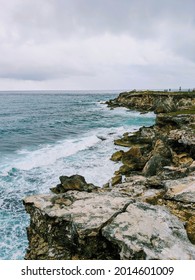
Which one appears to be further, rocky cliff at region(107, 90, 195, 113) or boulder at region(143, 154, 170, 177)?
rocky cliff at region(107, 90, 195, 113)

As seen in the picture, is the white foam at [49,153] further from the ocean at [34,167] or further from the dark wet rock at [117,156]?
the dark wet rock at [117,156]

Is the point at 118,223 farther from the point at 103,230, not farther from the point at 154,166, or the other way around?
the point at 154,166

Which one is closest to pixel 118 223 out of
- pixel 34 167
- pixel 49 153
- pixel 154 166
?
pixel 154 166

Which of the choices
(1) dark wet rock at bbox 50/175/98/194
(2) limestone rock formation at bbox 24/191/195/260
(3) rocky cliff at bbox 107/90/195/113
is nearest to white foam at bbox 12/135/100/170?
(1) dark wet rock at bbox 50/175/98/194

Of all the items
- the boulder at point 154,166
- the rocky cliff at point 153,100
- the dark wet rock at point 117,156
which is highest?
the rocky cliff at point 153,100

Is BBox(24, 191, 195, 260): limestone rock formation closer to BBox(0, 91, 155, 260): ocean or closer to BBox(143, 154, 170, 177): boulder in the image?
BBox(0, 91, 155, 260): ocean

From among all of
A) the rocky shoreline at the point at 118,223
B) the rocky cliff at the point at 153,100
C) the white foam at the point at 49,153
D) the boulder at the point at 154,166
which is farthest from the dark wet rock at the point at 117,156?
the rocky cliff at the point at 153,100

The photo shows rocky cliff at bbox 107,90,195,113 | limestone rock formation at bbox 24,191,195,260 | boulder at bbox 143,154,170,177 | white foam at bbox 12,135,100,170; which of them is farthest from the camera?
rocky cliff at bbox 107,90,195,113

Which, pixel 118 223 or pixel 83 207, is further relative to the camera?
pixel 83 207

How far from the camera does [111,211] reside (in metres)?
9.17

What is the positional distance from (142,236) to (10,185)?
1598 centimetres

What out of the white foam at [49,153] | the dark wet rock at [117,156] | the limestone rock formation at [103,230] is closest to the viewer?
the limestone rock formation at [103,230]
